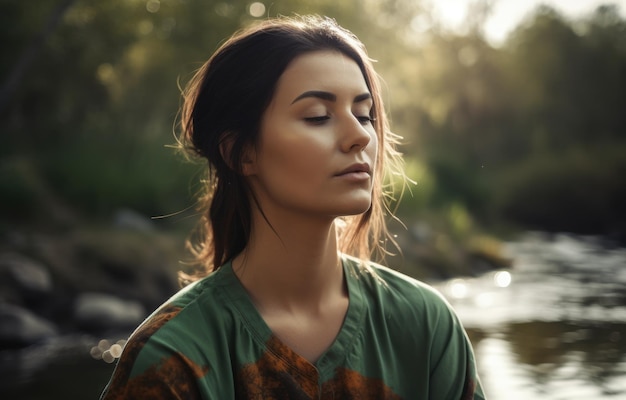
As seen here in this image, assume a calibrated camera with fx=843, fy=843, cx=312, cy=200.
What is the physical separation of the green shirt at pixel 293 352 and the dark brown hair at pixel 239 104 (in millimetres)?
186

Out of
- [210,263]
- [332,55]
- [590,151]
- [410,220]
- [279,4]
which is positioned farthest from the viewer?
[590,151]

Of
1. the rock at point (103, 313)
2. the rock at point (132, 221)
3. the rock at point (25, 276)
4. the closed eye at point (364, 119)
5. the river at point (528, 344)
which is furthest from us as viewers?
the rock at point (132, 221)

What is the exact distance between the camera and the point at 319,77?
2117 mm

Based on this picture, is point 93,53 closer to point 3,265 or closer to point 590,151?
point 3,265

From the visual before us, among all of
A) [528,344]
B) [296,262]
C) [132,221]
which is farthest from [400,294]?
[132,221]

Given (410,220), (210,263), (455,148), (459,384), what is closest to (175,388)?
(210,263)

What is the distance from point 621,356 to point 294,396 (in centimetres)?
616

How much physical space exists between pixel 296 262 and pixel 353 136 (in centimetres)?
35

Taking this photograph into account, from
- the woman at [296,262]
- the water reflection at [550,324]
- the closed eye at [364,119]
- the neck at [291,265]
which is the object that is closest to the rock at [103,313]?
the water reflection at [550,324]

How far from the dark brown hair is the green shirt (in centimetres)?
19

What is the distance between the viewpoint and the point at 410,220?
1538 cm

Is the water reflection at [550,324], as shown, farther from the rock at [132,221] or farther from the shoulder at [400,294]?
the shoulder at [400,294]

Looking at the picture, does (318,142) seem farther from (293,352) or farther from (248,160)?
(293,352)

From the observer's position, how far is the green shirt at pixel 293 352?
184 cm
